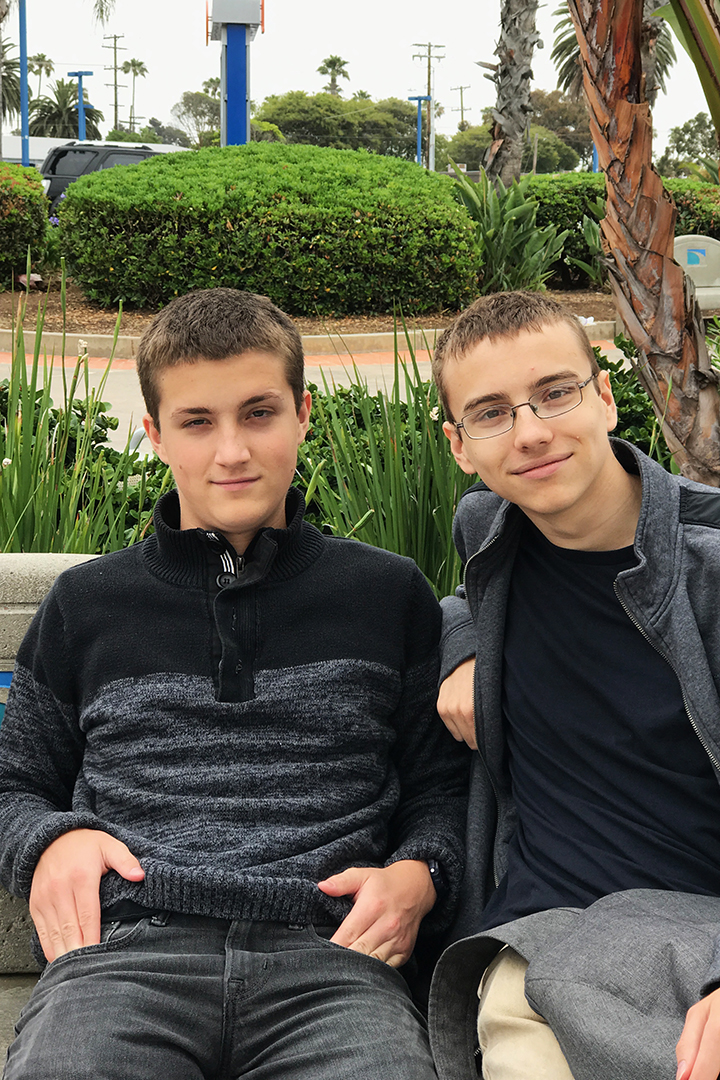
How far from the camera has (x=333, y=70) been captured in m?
91.9

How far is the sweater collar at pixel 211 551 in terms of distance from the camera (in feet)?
6.74

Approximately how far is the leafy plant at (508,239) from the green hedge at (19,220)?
553 centimetres

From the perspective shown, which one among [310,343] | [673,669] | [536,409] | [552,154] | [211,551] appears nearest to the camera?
[673,669]

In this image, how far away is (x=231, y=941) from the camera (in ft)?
5.90

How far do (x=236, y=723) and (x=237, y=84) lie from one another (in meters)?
12.7

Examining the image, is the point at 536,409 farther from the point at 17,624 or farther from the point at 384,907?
the point at 17,624

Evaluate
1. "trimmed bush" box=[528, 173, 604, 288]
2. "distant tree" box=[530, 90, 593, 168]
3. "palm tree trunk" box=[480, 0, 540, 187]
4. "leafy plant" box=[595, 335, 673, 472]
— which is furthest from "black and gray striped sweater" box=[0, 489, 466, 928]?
"distant tree" box=[530, 90, 593, 168]

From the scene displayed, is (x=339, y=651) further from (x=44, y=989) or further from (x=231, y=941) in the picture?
(x=44, y=989)

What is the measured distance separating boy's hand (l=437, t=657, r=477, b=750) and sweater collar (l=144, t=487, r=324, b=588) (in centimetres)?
37

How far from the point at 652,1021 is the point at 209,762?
885mm

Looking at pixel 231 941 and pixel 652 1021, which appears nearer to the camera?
pixel 652 1021

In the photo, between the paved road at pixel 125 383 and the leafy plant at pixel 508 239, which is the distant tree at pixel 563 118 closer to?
the leafy plant at pixel 508 239

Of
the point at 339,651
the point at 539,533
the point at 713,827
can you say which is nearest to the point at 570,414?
the point at 539,533

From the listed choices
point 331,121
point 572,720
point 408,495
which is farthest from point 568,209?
point 331,121
